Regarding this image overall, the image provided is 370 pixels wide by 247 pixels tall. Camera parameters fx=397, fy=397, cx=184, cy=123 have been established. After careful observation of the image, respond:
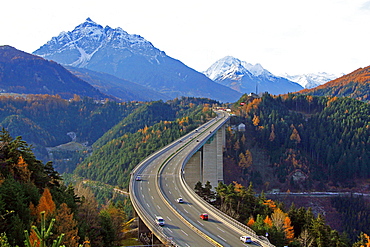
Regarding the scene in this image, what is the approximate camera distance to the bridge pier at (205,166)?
79.9 metres

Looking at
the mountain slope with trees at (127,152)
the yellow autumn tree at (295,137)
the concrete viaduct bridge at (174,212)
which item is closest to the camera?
the concrete viaduct bridge at (174,212)

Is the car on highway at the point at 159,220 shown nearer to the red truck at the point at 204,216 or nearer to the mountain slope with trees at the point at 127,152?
the red truck at the point at 204,216

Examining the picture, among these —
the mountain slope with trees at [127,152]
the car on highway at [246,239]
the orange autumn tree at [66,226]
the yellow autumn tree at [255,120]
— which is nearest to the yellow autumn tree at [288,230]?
the car on highway at [246,239]

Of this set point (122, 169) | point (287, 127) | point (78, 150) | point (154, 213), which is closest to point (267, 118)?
point (287, 127)

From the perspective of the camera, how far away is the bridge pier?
7994 centimetres

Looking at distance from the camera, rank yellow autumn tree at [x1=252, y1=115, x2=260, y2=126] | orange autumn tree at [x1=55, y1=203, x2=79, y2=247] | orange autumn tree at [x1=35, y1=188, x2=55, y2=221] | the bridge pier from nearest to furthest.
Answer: orange autumn tree at [x1=55, y1=203, x2=79, y2=247]
orange autumn tree at [x1=35, y1=188, x2=55, y2=221]
the bridge pier
yellow autumn tree at [x1=252, y1=115, x2=260, y2=126]

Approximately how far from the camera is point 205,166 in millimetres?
83500

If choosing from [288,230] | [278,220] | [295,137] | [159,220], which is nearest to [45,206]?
[159,220]

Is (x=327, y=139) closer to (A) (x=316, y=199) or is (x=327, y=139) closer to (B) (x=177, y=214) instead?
(A) (x=316, y=199)

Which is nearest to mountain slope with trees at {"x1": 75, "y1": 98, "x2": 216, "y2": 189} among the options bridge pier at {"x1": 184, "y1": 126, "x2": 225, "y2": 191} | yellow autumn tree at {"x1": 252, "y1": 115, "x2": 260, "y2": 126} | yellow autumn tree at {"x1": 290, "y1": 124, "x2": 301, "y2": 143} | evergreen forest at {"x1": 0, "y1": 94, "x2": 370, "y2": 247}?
evergreen forest at {"x1": 0, "y1": 94, "x2": 370, "y2": 247}

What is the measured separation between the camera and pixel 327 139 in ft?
433

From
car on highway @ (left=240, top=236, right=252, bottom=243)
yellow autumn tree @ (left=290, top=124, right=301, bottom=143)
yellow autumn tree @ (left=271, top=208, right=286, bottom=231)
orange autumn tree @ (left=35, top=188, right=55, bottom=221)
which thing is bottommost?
yellow autumn tree @ (left=271, top=208, right=286, bottom=231)

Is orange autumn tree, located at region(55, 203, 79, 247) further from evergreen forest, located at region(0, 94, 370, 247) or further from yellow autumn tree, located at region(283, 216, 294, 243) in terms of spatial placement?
yellow autumn tree, located at region(283, 216, 294, 243)

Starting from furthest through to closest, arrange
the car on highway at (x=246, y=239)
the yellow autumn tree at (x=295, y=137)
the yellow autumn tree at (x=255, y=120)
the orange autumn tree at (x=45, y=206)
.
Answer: the yellow autumn tree at (x=255, y=120)
the yellow autumn tree at (x=295, y=137)
the car on highway at (x=246, y=239)
the orange autumn tree at (x=45, y=206)
